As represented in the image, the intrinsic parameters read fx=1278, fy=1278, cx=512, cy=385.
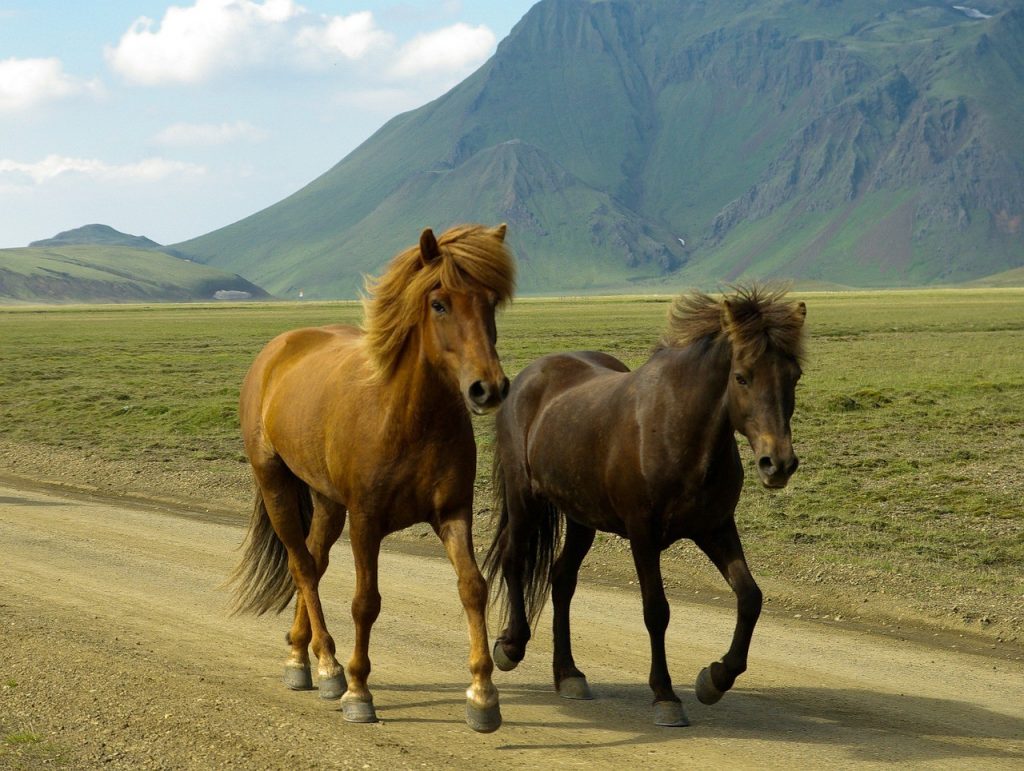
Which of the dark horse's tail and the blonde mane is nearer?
the blonde mane

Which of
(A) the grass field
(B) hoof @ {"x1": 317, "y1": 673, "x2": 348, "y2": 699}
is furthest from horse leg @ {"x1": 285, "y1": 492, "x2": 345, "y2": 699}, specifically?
(A) the grass field

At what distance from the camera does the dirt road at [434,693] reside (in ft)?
21.5

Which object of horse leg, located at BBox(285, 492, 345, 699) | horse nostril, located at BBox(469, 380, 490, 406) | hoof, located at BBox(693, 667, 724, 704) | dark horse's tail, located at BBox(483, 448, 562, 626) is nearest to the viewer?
horse nostril, located at BBox(469, 380, 490, 406)

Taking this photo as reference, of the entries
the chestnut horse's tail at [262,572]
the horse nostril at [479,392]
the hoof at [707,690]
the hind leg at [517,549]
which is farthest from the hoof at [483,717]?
the chestnut horse's tail at [262,572]

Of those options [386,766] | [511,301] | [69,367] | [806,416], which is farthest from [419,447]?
[69,367]

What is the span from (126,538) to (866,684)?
8044 millimetres

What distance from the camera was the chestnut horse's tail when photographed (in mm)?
8664

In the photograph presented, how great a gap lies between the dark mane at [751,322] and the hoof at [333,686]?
2824 mm

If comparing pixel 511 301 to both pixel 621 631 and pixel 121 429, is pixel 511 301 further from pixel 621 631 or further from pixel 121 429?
pixel 121 429

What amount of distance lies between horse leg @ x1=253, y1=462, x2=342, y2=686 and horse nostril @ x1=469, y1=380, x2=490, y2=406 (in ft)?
6.71

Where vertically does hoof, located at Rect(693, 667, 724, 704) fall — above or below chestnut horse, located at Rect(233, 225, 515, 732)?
below

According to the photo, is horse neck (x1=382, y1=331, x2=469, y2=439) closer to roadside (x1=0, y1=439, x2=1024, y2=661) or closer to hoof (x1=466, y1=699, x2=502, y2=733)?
hoof (x1=466, y1=699, x2=502, y2=733)

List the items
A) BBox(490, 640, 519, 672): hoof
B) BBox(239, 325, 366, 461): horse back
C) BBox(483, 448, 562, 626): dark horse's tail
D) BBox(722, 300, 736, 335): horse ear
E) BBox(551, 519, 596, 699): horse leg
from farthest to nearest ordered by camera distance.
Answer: BBox(483, 448, 562, 626): dark horse's tail, BBox(490, 640, 519, 672): hoof, BBox(551, 519, 596, 699): horse leg, BBox(239, 325, 366, 461): horse back, BBox(722, 300, 736, 335): horse ear

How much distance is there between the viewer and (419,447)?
6.88 meters
